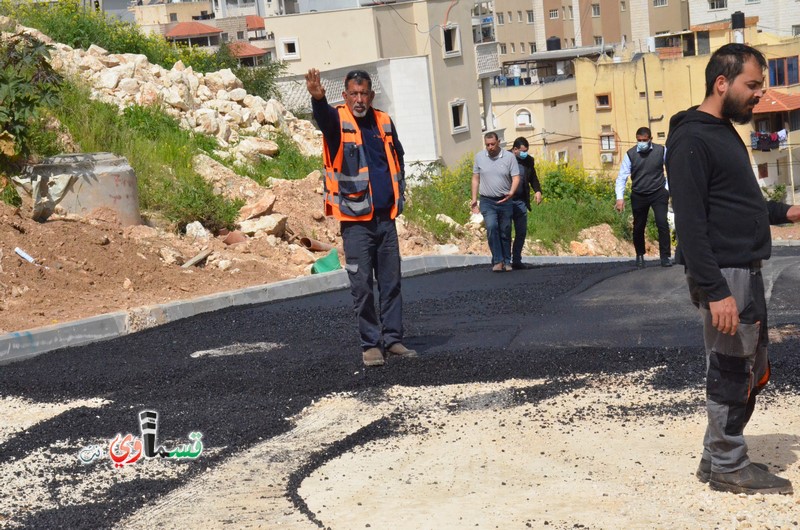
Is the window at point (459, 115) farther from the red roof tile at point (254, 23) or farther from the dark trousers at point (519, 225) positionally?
the red roof tile at point (254, 23)

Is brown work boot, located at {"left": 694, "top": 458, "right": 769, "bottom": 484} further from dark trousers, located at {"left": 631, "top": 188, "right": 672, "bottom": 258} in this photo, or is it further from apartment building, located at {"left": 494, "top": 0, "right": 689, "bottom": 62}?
apartment building, located at {"left": 494, "top": 0, "right": 689, "bottom": 62}

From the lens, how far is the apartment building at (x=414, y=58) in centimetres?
4297

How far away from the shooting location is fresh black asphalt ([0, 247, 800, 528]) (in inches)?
243

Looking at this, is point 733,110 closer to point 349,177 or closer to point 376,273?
point 349,177

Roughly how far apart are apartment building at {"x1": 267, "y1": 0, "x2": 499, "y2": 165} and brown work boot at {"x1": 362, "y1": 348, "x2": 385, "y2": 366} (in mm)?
35032

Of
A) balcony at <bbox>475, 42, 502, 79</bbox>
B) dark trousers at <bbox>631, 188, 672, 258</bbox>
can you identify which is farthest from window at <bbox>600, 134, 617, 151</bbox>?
dark trousers at <bbox>631, 188, 672, 258</bbox>

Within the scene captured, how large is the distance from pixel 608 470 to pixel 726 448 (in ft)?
2.00

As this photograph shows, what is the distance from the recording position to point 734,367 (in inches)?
186

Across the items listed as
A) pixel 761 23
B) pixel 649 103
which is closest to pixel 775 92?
pixel 649 103

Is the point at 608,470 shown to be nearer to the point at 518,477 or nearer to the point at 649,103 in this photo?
the point at 518,477

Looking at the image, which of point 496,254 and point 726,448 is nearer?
point 726,448

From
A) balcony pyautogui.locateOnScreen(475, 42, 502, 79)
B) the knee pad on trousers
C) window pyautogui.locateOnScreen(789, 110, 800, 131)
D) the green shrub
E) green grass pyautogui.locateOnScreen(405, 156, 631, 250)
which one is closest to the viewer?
the knee pad on trousers

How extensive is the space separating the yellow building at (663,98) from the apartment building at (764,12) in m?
11.0

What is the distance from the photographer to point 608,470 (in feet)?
16.9
